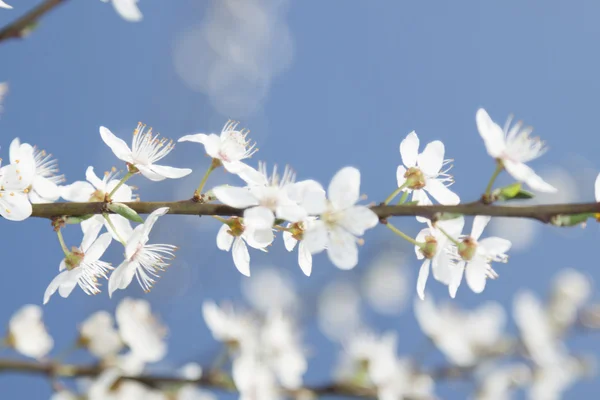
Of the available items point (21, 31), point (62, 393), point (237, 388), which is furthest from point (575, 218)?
point (62, 393)

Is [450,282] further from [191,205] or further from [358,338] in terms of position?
[358,338]

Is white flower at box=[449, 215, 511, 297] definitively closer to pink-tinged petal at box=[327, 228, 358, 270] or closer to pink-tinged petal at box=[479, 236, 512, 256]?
pink-tinged petal at box=[479, 236, 512, 256]

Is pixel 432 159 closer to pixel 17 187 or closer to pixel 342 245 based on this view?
pixel 342 245

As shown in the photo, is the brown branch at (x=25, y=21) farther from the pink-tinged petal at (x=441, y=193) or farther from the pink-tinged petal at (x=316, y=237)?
the pink-tinged petal at (x=441, y=193)

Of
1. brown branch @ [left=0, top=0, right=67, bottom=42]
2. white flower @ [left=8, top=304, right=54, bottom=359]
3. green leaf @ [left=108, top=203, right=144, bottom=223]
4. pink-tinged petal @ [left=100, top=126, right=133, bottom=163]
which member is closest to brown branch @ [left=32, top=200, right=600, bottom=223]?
green leaf @ [left=108, top=203, right=144, bottom=223]

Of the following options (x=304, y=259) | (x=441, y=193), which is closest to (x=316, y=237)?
(x=304, y=259)

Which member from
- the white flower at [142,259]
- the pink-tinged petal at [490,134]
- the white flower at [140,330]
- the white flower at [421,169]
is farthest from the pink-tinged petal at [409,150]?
the white flower at [140,330]
